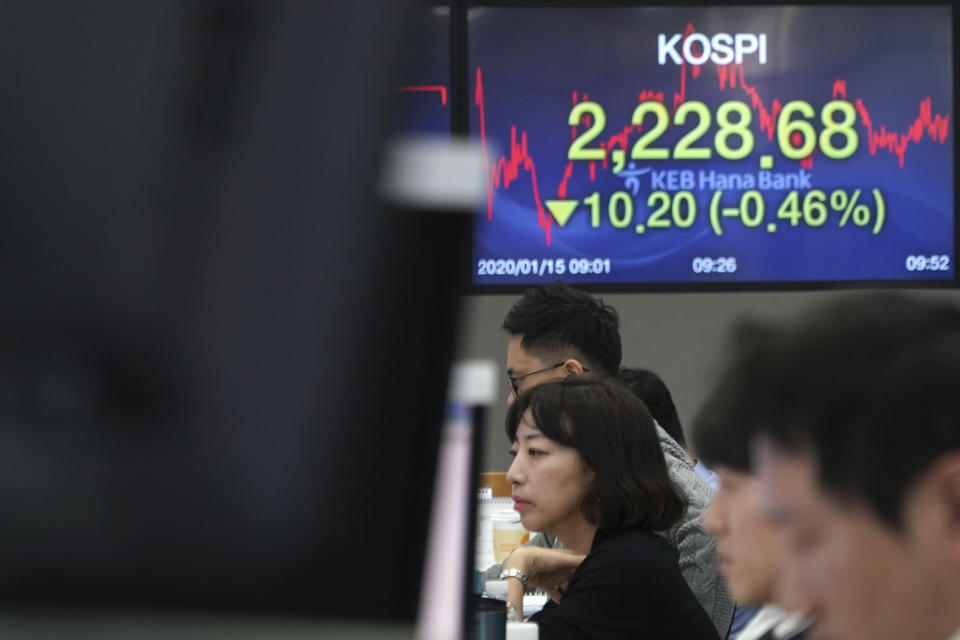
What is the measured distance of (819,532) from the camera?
652 mm

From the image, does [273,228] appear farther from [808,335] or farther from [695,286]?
[695,286]

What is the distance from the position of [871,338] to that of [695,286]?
2.80m

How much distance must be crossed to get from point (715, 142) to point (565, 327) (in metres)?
1.03

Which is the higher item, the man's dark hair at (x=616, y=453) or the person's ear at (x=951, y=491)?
the man's dark hair at (x=616, y=453)

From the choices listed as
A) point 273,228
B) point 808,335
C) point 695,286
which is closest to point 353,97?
point 273,228

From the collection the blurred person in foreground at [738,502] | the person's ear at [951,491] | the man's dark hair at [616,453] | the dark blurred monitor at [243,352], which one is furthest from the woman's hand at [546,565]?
the dark blurred monitor at [243,352]

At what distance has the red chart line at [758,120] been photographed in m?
3.38

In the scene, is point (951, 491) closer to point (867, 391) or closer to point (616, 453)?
point (867, 391)

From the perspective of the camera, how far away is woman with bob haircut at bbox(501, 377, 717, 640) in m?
1.87

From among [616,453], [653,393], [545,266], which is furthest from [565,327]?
[545,266]

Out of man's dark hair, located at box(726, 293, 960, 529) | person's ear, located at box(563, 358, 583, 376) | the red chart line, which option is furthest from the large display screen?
man's dark hair, located at box(726, 293, 960, 529)

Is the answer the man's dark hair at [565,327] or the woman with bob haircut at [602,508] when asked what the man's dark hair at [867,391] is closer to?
the woman with bob haircut at [602,508]

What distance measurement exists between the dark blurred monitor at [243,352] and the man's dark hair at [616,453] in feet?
5.46

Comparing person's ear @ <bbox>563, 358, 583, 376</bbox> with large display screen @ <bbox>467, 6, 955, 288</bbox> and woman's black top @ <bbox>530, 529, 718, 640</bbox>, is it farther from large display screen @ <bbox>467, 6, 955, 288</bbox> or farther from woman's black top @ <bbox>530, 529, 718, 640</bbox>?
large display screen @ <bbox>467, 6, 955, 288</bbox>
